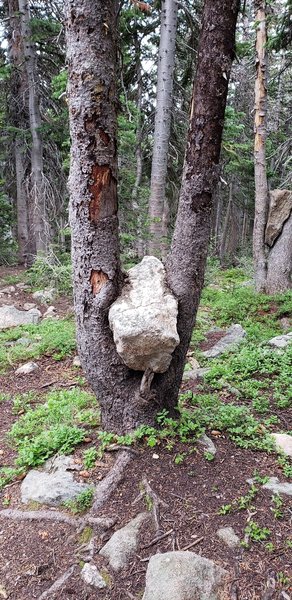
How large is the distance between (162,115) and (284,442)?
710 cm

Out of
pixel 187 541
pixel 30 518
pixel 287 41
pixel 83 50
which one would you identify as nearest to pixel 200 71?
pixel 83 50

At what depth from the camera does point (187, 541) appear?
2.26 meters

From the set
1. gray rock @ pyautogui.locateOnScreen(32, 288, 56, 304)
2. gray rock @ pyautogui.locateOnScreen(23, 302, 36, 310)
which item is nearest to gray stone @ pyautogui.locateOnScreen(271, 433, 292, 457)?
gray rock @ pyautogui.locateOnScreen(32, 288, 56, 304)

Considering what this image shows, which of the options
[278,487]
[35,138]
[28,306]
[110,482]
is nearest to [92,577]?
[110,482]

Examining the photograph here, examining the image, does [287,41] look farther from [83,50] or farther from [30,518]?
[30,518]

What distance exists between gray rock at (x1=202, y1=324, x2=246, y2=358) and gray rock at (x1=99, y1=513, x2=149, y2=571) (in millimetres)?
3397

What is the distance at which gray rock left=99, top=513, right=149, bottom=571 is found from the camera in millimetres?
2195

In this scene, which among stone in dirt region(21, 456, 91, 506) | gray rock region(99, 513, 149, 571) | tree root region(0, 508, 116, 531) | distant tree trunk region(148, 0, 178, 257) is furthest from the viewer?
distant tree trunk region(148, 0, 178, 257)

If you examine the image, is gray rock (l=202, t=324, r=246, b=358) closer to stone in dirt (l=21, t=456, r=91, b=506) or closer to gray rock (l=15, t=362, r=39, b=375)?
gray rock (l=15, t=362, r=39, b=375)

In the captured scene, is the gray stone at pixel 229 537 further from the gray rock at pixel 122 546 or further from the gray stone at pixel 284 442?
the gray stone at pixel 284 442

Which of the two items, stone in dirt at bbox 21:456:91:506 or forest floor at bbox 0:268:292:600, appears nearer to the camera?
forest floor at bbox 0:268:292:600

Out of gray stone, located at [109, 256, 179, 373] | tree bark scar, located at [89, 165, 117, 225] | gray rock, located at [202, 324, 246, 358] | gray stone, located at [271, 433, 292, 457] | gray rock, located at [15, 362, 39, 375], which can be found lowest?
gray rock, located at [15, 362, 39, 375]

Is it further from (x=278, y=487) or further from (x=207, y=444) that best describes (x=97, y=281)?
(x=278, y=487)

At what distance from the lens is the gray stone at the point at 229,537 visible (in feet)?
7.38
